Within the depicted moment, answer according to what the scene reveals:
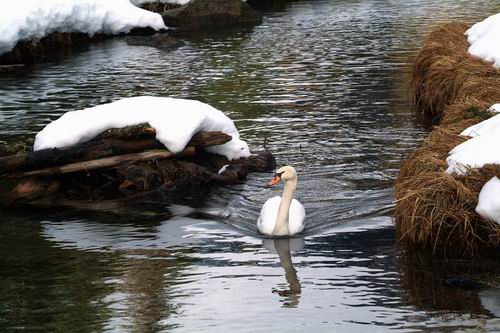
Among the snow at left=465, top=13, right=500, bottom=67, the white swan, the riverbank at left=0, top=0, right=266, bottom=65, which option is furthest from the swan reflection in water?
the riverbank at left=0, top=0, right=266, bottom=65

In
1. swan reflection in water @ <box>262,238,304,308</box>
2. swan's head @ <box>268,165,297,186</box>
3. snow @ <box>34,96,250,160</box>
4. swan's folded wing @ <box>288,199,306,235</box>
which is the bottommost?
swan reflection in water @ <box>262,238,304,308</box>

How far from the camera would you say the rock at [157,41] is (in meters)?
31.4

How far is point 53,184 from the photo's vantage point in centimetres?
1518

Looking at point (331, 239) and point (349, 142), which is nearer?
point (331, 239)

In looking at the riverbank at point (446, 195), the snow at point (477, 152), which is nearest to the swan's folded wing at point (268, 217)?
the riverbank at point (446, 195)

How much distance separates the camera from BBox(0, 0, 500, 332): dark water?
9.73 metres

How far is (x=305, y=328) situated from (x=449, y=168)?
3.42 meters

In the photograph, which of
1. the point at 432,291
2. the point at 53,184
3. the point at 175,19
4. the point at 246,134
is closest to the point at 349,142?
the point at 246,134

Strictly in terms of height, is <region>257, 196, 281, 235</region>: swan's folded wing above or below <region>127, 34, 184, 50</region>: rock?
below

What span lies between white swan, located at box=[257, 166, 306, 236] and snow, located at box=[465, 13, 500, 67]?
662cm

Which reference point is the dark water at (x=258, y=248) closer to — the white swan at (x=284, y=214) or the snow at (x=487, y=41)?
the white swan at (x=284, y=214)

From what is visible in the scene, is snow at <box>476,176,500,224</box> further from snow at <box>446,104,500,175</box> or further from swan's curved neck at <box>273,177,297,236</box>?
swan's curved neck at <box>273,177,297,236</box>

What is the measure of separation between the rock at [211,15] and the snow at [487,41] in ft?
53.6

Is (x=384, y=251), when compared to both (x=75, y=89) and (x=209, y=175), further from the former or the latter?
(x=75, y=89)
